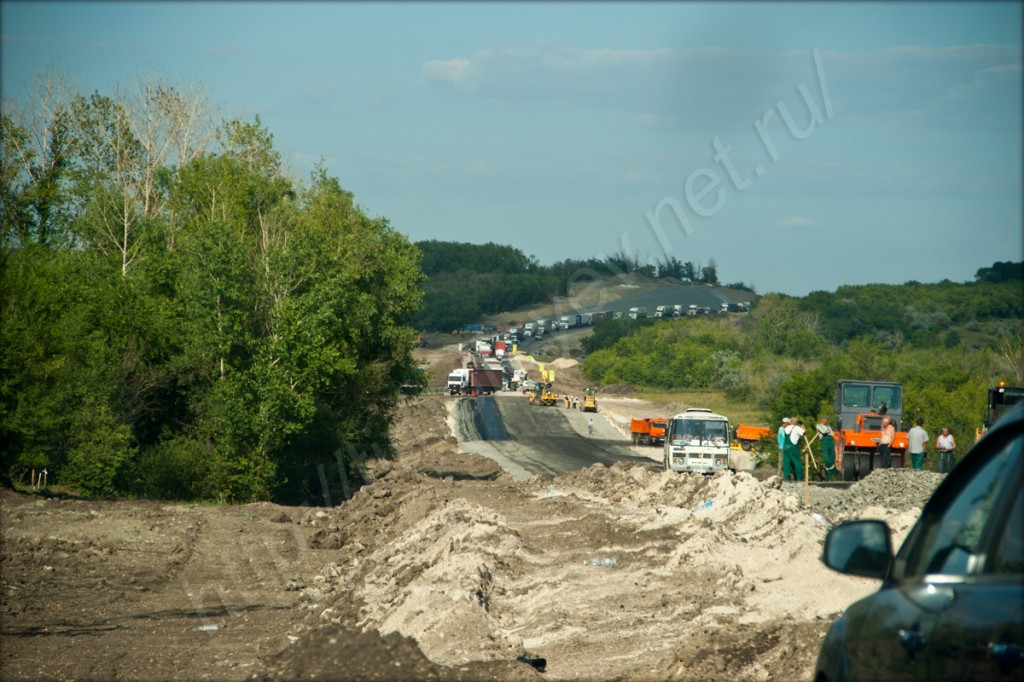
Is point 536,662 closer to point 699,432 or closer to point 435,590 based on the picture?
point 435,590

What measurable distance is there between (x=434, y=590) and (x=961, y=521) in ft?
35.8

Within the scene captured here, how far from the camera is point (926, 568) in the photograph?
14.4 feet

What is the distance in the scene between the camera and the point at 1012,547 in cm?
376

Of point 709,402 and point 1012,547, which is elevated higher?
point 1012,547

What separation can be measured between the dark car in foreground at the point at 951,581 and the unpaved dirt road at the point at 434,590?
605 cm

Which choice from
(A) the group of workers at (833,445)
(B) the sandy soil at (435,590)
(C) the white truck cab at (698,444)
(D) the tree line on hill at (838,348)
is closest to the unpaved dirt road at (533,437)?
(D) the tree line on hill at (838,348)

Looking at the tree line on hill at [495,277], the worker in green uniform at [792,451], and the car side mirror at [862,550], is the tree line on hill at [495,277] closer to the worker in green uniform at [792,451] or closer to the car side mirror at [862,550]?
the worker in green uniform at [792,451]

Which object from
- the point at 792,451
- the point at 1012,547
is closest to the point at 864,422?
the point at 792,451

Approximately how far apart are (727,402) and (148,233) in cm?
4137

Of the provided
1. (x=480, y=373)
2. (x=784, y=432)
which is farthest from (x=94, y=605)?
(x=480, y=373)

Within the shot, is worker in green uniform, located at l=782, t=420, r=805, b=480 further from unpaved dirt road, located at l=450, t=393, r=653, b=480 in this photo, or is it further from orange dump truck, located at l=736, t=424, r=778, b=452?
orange dump truck, located at l=736, t=424, r=778, b=452

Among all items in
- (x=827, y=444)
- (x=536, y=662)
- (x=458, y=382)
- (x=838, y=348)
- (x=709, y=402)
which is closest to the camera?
(x=536, y=662)

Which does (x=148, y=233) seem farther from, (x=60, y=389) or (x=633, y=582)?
(x=633, y=582)

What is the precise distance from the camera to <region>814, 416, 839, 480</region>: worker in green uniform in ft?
116
